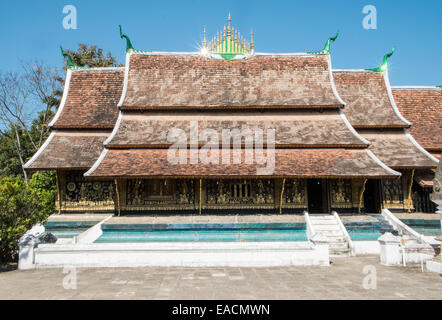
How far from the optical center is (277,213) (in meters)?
13.6

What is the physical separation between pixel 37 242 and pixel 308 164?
31.0 ft

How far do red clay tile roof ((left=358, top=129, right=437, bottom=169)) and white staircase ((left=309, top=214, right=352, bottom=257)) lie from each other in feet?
11.6

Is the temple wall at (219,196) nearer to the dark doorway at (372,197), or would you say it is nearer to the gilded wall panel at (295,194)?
the gilded wall panel at (295,194)

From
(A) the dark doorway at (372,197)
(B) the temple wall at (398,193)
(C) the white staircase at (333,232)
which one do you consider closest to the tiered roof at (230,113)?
(B) the temple wall at (398,193)

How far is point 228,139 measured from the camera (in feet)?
45.5

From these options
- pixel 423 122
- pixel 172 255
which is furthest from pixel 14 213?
pixel 423 122

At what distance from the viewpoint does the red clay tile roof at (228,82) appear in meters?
15.3

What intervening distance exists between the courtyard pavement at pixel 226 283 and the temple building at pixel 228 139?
3795 millimetres

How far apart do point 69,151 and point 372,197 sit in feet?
44.1

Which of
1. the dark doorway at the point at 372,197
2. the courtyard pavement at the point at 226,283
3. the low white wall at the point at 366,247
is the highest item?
the dark doorway at the point at 372,197

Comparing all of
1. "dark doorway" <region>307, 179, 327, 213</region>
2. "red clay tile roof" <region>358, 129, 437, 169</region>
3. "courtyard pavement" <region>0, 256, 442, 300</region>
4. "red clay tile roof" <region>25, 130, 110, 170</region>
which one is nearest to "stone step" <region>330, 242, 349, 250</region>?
"courtyard pavement" <region>0, 256, 442, 300</region>

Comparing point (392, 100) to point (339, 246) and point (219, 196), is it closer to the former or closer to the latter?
point (339, 246)

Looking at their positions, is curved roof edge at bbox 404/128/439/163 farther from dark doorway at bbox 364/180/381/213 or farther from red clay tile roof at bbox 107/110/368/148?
red clay tile roof at bbox 107/110/368/148

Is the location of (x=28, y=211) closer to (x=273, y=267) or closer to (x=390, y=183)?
(x=273, y=267)
